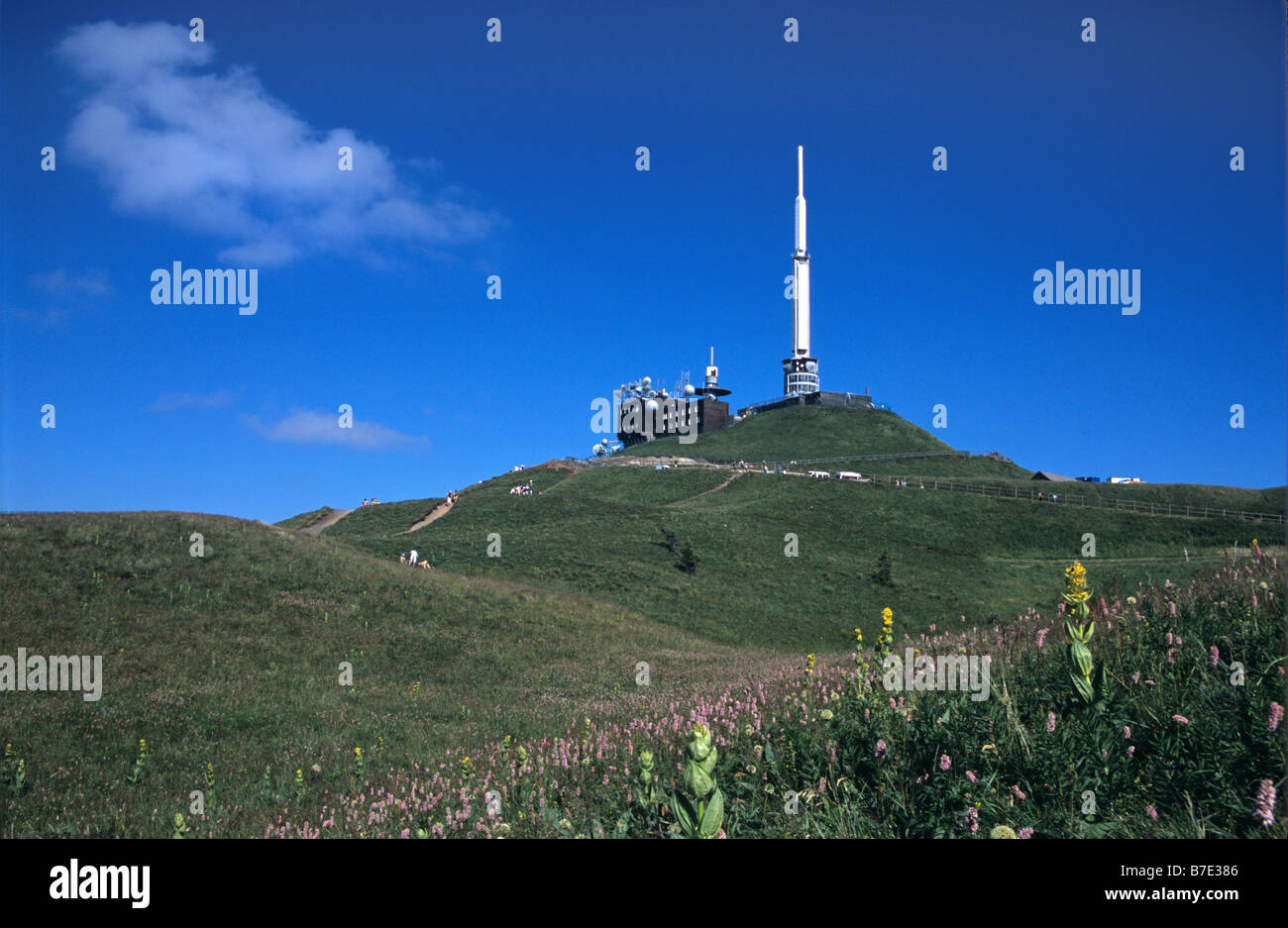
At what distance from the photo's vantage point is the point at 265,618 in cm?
2331

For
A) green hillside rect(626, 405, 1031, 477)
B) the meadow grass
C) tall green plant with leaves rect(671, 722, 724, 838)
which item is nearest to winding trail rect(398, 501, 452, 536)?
green hillside rect(626, 405, 1031, 477)

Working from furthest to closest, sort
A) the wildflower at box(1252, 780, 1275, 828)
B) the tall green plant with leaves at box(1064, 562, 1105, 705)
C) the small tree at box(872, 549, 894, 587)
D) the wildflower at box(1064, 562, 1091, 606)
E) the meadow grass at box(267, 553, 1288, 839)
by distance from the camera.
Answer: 1. the small tree at box(872, 549, 894, 587)
2. the wildflower at box(1064, 562, 1091, 606)
3. the tall green plant with leaves at box(1064, 562, 1105, 705)
4. the meadow grass at box(267, 553, 1288, 839)
5. the wildflower at box(1252, 780, 1275, 828)

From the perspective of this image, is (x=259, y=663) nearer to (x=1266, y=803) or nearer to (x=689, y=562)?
(x=1266, y=803)

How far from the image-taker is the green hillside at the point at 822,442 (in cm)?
10912

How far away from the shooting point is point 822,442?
117875 mm

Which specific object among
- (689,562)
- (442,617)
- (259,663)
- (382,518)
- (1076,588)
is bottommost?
(259,663)

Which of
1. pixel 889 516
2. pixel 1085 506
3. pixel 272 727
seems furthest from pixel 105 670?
pixel 1085 506

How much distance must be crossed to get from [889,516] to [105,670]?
187ft

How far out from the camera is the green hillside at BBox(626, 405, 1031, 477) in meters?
109

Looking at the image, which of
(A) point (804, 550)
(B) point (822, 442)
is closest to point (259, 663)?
(A) point (804, 550)

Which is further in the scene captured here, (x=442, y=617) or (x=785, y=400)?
(x=785, y=400)

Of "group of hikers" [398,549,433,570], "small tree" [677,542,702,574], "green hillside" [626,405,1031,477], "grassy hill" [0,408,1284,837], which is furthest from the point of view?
"green hillside" [626,405,1031,477]

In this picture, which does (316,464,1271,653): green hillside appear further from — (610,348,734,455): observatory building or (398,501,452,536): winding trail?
(610,348,734,455): observatory building

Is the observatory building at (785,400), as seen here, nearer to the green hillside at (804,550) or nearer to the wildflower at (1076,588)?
the green hillside at (804,550)
